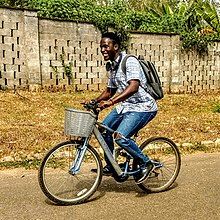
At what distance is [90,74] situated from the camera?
13.3 m

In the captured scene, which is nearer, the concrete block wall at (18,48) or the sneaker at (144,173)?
the sneaker at (144,173)

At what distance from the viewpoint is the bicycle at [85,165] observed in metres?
4.20

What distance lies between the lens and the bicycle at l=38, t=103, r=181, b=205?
4199 millimetres

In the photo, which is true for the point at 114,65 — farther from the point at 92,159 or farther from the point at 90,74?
the point at 90,74

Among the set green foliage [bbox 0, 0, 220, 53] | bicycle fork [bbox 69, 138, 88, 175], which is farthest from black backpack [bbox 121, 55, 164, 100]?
green foliage [bbox 0, 0, 220, 53]

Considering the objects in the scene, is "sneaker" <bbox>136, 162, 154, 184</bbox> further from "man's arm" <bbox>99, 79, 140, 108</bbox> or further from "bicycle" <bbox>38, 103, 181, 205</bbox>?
"man's arm" <bbox>99, 79, 140, 108</bbox>

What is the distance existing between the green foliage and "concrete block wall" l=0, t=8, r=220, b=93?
439 mm

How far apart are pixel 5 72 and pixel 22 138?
15.1ft

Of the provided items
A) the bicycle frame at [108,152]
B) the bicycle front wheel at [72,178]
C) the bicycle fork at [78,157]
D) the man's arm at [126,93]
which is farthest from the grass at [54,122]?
the man's arm at [126,93]

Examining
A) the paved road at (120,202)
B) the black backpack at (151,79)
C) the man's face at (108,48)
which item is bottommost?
the paved road at (120,202)

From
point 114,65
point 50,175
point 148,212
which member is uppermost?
point 114,65

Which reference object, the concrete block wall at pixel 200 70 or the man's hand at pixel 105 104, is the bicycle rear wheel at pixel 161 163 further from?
the concrete block wall at pixel 200 70

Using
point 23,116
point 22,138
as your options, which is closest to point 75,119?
point 22,138

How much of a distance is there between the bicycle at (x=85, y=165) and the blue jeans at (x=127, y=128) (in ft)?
0.31
